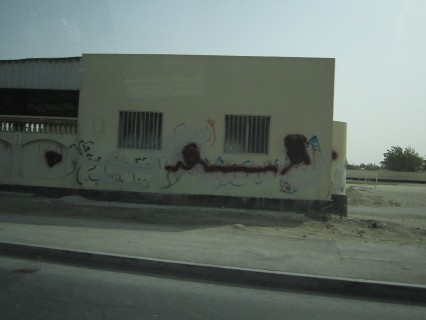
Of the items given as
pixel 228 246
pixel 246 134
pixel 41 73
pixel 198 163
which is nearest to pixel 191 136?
pixel 198 163

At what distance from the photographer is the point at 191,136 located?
15.0 metres

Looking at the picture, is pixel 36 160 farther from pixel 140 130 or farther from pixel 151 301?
pixel 151 301

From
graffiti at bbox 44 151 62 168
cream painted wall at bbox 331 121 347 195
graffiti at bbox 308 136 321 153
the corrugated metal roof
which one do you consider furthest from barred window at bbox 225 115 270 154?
graffiti at bbox 44 151 62 168

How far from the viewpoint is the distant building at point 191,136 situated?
47.9 ft

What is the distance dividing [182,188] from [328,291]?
9001 millimetres

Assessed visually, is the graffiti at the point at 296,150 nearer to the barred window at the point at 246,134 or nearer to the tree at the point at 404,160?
the barred window at the point at 246,134

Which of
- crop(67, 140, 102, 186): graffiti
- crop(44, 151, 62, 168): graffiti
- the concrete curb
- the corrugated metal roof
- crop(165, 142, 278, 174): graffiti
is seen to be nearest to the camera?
the concrete curb

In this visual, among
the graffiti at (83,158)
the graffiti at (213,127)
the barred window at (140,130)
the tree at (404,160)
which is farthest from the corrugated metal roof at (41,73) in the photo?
the tree at (404,160)

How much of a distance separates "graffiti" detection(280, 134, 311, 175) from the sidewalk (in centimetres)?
373

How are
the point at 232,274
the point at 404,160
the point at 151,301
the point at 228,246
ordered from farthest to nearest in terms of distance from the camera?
the point at 404,160
the point at 228,246
the point at 232,274
the point at 151,301

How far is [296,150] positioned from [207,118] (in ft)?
9.88

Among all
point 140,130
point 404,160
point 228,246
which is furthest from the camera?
point 404,160

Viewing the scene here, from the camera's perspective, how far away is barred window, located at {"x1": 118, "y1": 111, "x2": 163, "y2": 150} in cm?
1536

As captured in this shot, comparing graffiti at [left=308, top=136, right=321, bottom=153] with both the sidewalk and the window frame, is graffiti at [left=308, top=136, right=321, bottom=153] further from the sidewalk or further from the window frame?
the sidewalk
